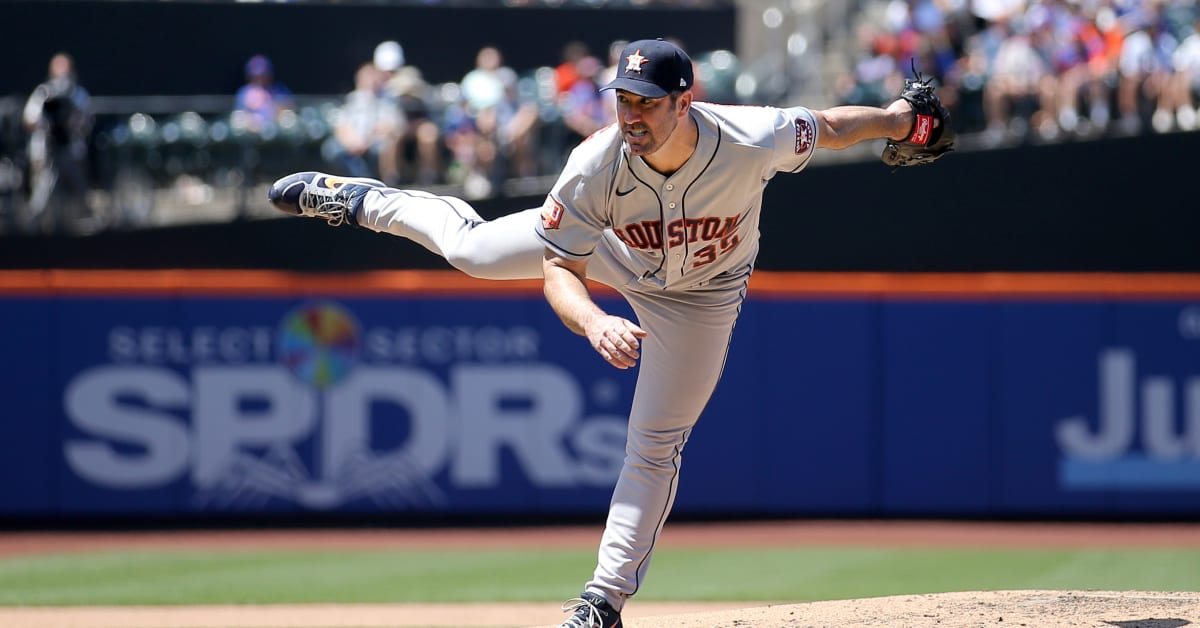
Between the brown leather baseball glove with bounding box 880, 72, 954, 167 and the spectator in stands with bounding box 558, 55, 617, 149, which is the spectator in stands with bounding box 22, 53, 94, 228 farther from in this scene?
the brown leather baseball glove with bounding box 880, 72, 954, 167

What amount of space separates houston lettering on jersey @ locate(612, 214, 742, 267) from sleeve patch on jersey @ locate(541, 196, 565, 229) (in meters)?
0.21

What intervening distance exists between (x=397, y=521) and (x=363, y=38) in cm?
420

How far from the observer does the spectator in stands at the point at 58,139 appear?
9.86 metres

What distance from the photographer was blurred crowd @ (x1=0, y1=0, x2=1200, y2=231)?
33.6 feet

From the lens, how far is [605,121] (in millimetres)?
10680

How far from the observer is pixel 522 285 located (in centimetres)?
1007

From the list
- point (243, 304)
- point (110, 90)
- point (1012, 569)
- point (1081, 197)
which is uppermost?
point (110, 90)

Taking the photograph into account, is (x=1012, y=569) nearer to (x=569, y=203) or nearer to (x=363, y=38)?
(x=569, y=203)

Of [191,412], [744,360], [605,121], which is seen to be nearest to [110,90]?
[191,412]

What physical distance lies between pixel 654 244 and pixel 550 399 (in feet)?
19.3

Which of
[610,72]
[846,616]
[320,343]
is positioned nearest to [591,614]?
[846,616]

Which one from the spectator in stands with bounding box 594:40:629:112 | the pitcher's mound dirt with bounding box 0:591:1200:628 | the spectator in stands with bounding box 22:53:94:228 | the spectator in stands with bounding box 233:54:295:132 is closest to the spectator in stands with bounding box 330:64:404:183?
the spectator in stands with bounding box 233:54:295:132

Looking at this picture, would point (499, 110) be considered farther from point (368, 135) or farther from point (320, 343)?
point (320, 343)

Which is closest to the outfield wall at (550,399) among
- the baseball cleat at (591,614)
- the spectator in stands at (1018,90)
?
the spectator in stands at (1018,90)
